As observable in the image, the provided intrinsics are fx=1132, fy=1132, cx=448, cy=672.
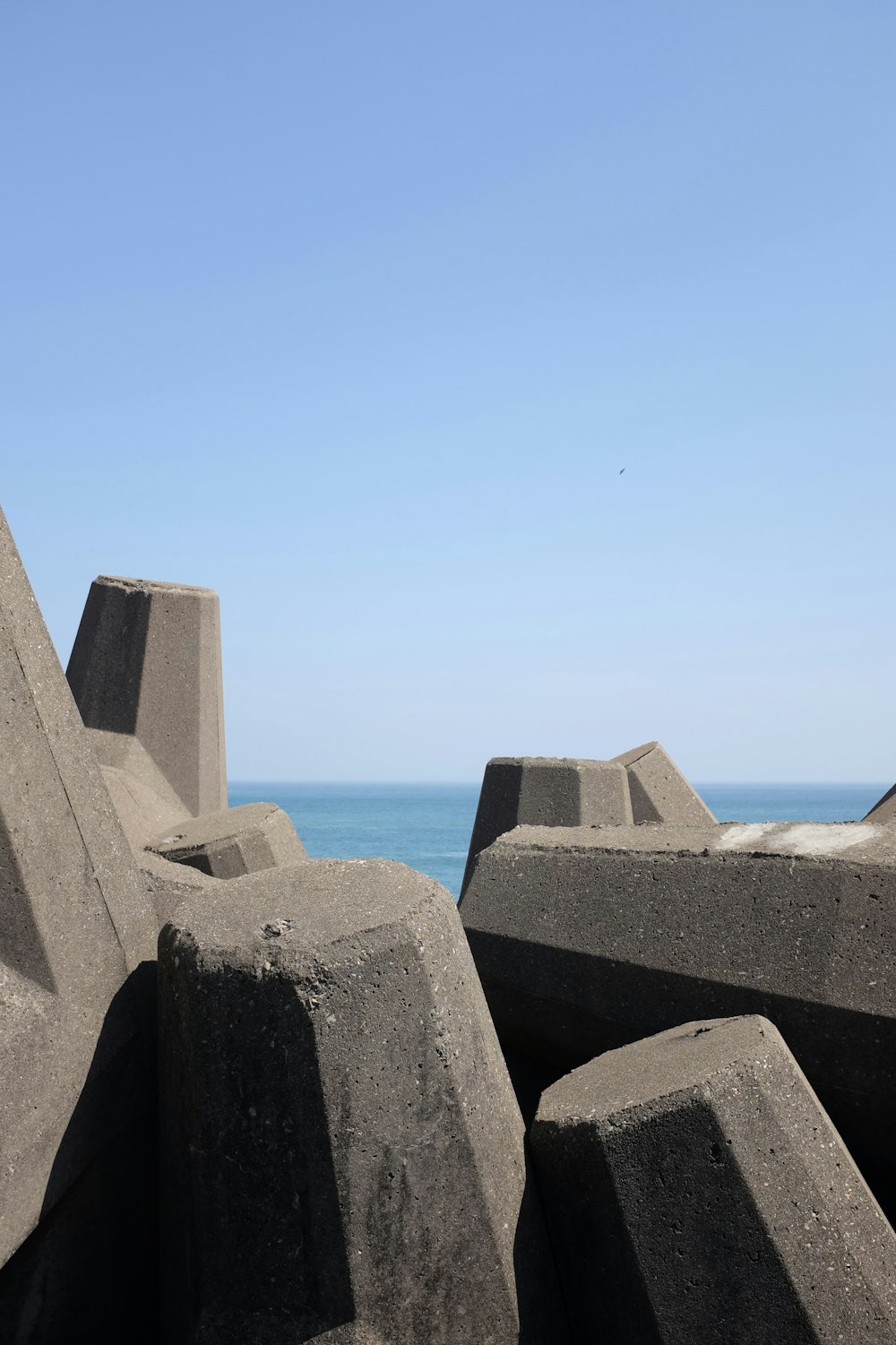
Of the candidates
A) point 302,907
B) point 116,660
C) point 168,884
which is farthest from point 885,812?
point 116,660

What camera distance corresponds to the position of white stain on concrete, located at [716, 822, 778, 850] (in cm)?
256

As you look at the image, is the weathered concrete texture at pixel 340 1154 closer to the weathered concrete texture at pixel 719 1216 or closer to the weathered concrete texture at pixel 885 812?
the weathered concrete texture at pixel 719 1216

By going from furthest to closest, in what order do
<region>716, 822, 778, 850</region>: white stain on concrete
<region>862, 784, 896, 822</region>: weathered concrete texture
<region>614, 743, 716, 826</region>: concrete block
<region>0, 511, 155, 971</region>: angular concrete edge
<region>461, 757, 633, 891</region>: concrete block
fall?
<region>614, 743, 716, 826</region>: concrete block < <region>461, 757, 633, 891</region>: concrete block < <region>862, 784, 896, 822</region>: weathered concrete texture < <region>716, 822, 778, 850</region>: white stain on concrete < <region>0, 511, 155, 971</region>: angular concrete edge

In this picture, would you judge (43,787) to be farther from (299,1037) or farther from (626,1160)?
(626,1160)

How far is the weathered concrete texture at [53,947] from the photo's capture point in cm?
179

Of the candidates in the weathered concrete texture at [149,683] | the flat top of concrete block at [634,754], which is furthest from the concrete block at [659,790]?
the weathered concrete texture at [149,683]

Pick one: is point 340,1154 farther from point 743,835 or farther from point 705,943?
point 743,835

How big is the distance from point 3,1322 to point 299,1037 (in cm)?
72

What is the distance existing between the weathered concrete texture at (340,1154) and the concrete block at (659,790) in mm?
3690

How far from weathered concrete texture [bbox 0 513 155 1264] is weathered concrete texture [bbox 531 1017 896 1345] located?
2.55 feet

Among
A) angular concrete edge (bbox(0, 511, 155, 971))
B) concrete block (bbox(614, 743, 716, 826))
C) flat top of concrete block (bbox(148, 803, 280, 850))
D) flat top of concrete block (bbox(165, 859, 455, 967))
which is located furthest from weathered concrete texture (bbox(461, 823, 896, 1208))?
concrete block (bbox(614, 743, 716, 826))

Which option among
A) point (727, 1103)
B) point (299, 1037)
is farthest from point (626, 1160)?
point (299, 1037)

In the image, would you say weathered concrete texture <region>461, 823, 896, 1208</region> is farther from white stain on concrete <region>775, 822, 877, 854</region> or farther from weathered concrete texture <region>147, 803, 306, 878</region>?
weathered concrete texture <region>147, 803, 306, 878</region>

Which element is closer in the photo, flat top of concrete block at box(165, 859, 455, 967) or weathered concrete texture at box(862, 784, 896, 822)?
flat top of concrete block at box(165, 859, 455, 967)
